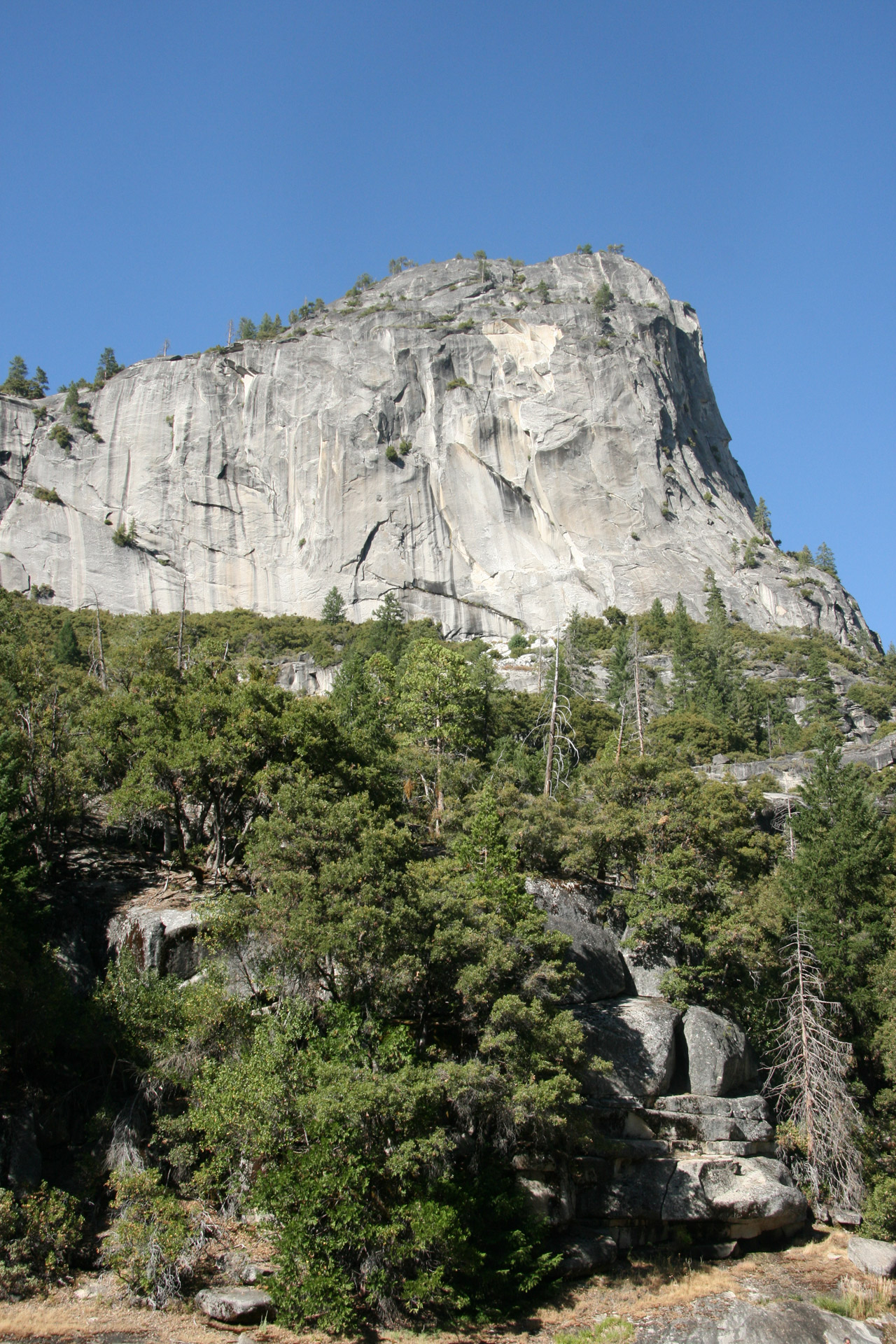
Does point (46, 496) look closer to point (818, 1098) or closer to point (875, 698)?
point (875, 698)

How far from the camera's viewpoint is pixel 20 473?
260 ft

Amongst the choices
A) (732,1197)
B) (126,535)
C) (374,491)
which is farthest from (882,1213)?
(126,535)

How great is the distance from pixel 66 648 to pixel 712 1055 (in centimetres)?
4460

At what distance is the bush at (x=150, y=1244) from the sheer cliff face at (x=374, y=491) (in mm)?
63142

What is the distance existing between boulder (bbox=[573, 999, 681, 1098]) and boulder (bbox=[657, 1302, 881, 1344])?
4.84m

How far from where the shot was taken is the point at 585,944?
80.6 ft

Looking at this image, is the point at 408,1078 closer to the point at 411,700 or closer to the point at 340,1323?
the point at 340,1323

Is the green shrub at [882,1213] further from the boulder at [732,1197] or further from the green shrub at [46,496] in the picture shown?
the green shrub at [46,496]

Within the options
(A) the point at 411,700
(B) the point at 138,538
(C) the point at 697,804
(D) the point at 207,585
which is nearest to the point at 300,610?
(D) the point at 207,585

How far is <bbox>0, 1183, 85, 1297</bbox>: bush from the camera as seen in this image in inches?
608

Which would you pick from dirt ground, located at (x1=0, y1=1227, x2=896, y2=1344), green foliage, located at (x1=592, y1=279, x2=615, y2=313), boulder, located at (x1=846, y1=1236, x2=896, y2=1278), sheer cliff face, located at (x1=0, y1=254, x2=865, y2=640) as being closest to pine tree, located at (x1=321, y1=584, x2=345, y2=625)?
sheer cliff face, located at (x1=0, y1=254, x2=865, y2=640)

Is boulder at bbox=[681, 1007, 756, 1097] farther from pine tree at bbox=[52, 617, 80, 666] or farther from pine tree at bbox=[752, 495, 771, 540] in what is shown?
pine tree at bbox=[752, 495, 771, 540]

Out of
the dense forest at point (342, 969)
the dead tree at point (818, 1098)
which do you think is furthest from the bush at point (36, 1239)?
the dead tree at point (818, 1098)

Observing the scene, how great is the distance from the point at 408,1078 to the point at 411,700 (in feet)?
66.1
